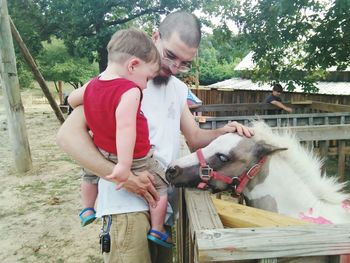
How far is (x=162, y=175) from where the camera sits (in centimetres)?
171

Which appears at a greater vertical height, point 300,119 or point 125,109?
point 125,109

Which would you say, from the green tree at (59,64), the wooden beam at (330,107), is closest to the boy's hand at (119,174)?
the wooden beam at (330,107)

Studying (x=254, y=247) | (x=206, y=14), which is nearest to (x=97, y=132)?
(x=254, y=247)

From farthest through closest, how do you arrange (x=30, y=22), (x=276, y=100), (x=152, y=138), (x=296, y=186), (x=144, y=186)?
1. (x=30, y=22)
2. (x=276, y=100)
3. (x=296, y=186)
4. (x=152, y=138)
5. (x=144, y=186)

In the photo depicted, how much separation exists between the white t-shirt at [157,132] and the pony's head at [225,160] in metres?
0.12

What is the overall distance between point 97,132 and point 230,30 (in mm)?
7134

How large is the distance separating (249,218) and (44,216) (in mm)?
4332

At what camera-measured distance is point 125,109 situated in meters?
1.44

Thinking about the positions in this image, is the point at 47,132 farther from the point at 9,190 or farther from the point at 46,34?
the point at 9,190

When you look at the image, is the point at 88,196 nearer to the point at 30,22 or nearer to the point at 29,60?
the point at 29,60

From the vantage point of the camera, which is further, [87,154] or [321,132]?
[321,132]

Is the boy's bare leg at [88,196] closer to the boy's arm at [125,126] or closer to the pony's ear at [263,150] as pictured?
the boy's arm at [125,126]

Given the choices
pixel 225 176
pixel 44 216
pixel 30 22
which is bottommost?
pixel 44 216

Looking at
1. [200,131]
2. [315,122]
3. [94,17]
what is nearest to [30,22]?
[94,17]
